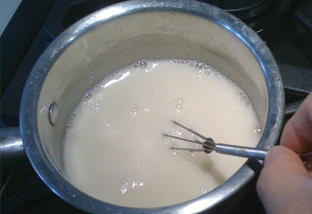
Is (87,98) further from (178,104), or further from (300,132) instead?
(300,132)

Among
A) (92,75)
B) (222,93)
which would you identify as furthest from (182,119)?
(92,75)

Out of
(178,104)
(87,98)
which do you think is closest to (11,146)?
(87,98)

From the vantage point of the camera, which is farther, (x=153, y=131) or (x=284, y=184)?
(x=153, y=131)

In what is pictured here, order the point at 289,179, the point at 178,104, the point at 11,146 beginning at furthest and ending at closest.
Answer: the point at 178,104 → the point at 11,146 → the point at 289,179

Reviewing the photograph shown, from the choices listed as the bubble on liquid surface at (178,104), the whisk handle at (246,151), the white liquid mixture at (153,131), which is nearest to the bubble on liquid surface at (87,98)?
the white liquid mixture at (153,131)

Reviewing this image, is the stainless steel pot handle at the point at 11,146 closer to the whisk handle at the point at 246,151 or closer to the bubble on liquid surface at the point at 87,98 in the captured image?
the bubble on liquid surface at the point at 87,98

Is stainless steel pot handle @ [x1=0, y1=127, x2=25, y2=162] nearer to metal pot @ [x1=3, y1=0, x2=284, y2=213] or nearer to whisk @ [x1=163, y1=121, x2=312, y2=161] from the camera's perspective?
metal pot @ [x1=3, y1=0, x2=284, y2=213]

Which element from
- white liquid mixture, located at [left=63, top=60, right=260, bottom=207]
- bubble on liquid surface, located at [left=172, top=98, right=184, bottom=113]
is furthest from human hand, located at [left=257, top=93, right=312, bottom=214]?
bubble on liquid surface, located at [left=172, top=98, right=184, bottom=113]

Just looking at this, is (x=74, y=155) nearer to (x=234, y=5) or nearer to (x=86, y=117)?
(x=86, y=117)
